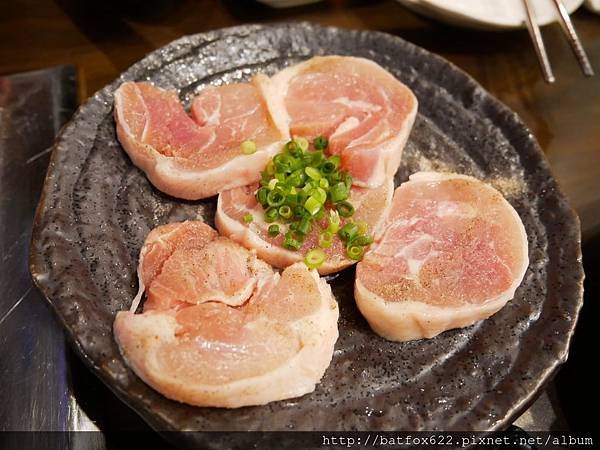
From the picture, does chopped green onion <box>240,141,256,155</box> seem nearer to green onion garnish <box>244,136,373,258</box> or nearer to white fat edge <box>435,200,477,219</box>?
green onion garnish <box>244,136,373,258</box>

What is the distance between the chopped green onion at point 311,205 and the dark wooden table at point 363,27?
1752mm

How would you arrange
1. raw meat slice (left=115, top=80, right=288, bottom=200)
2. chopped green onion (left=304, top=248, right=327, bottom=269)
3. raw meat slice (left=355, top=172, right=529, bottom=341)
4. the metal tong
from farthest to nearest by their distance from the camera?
the metal tong
raw meat slice (left=115, top=80, right=288, bottom=200)
chopped green onion (left=304, top=248, right=327, bottom=269)
raw meat slice (left=355, top=172, right=529, bottom=341)

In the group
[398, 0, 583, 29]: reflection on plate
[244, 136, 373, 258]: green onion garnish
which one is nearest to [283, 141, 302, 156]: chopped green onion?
[244, 136, 373, 258]: green onion garnish

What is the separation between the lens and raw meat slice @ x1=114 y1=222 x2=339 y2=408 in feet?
Result: 6.92

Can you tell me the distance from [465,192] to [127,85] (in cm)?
183

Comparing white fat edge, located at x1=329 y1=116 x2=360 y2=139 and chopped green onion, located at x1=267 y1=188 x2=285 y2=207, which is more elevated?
white fat edge, located at x1=329 y1=116 x2=360 y2=139

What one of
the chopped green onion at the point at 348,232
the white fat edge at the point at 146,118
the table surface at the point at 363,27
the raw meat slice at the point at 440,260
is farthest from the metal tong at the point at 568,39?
the white fat edge at the point at 146,118

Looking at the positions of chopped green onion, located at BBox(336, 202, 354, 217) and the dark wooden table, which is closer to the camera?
chopped green onion, located at BBox(336, 202, 354, 217)

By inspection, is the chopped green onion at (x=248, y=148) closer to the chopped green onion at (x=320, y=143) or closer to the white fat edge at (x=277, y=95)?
the white fat edge at (x=277, y=95)

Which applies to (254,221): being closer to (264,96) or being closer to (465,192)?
(264,96)

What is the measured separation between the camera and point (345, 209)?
2.69m

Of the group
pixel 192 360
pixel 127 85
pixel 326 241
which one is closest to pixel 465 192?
pixel 326 241

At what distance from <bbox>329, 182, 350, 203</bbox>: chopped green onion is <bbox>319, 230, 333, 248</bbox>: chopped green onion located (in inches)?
6.8

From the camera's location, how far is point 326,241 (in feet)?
8.46
